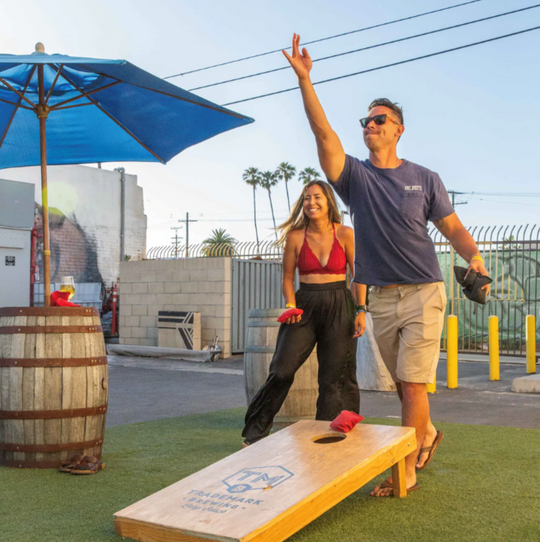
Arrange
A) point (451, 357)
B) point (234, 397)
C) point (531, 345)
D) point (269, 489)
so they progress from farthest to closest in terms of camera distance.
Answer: point (531, 345) → point (451, 357) → point (234, 397) → point (269, 489)

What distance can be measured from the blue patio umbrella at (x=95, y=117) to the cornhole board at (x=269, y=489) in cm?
225

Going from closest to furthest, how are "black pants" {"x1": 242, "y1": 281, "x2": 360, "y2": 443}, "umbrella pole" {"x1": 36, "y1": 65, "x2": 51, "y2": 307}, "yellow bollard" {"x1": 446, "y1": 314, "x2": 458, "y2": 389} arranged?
"black pants" {"x1": 242, "y1": 281, "x2": 360, "y2": 443}, "umbrella pole" {"x1": 36, "y1": 65, "x2": 51, "y2": 307}, "yellow bollard" {"x1": 446, "y1": 314, "x2": 458, "y2": 389}

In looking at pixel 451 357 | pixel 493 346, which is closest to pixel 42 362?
pixel 451 357

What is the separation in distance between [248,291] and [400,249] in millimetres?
11930

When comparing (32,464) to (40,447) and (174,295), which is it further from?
(174,295)

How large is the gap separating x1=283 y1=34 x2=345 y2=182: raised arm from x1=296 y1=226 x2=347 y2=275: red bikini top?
129 centimetres

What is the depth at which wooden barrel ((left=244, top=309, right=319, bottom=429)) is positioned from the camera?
5.67 meters

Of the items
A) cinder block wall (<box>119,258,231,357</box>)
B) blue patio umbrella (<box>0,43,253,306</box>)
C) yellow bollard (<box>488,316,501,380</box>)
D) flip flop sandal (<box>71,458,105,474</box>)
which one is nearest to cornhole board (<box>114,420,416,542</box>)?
flip flop sandal (<box>71,458,105,474</box>)

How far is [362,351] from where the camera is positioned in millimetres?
9070

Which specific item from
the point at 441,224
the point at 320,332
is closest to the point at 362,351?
the point at 320,332

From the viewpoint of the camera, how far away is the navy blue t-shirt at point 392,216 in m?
3.80

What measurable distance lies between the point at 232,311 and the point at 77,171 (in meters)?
23.8

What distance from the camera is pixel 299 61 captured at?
132 inches

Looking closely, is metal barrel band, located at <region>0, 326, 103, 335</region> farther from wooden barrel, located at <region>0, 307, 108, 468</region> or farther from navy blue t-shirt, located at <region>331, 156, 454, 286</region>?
navy blue t-shirt, located at <region>331, 156, 454, 286</region>
